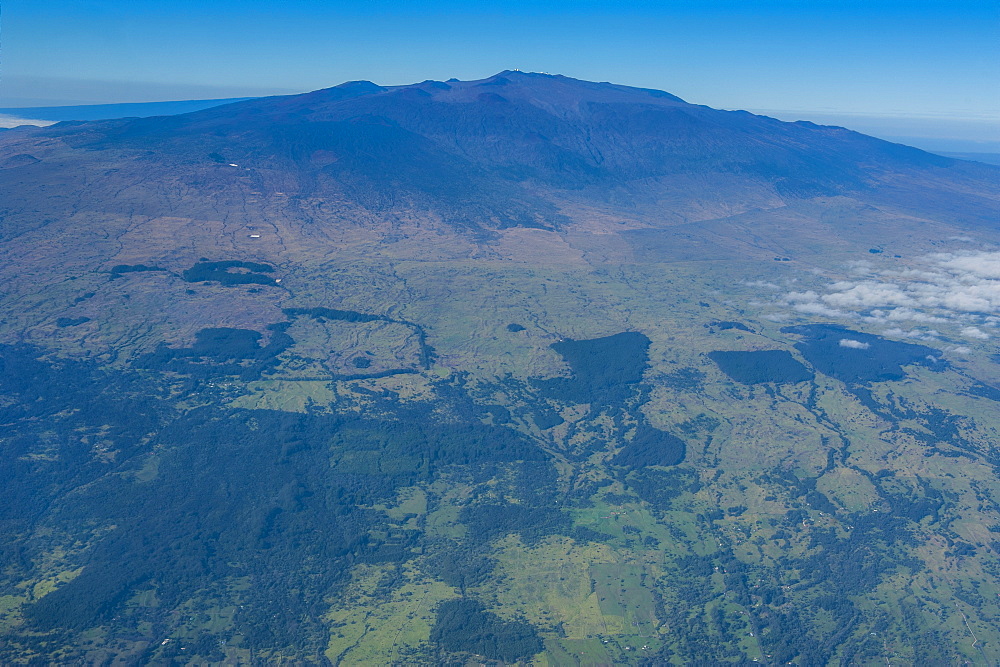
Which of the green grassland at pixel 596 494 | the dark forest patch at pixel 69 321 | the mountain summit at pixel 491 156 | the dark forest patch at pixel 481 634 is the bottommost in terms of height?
the dark forest patch at pixel 481 634

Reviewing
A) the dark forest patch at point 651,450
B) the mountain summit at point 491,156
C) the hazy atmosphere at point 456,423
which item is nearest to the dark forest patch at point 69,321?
the hazy atmosphere at point 456,423

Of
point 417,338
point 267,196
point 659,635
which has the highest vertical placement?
point 267,196

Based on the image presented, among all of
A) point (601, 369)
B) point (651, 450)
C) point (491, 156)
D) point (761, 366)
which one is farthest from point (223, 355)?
point (491, 156)

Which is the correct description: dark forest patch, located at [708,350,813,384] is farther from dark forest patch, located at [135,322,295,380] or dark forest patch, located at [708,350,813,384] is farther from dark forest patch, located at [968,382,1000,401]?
dark forest patch, located at [135,322,295,380]

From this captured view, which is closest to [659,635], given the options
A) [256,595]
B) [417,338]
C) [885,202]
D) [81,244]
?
[256,595]

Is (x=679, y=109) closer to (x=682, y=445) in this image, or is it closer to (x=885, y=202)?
(x=885, y=202)

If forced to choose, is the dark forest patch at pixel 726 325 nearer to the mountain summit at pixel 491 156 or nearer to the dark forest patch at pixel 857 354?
the dark forest patch at pixel 857 354

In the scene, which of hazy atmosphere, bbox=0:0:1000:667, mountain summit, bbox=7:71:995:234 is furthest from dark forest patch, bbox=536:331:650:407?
mountain summit, bbox=7:71:995:234

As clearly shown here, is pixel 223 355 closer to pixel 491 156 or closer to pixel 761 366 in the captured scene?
pixel 761 366
